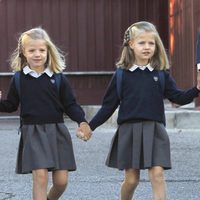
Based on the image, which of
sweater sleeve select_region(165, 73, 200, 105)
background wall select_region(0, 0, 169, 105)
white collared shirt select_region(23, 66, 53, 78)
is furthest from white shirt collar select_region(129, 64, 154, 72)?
background wall select_region(0, 0, 169, 105)

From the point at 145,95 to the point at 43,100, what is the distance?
0.82 m

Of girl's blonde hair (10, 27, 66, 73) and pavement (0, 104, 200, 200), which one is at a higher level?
girl's blonde hair (10, 27, 66, 73)

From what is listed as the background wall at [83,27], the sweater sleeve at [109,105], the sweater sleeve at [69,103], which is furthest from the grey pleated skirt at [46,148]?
the background wall at [83,27]

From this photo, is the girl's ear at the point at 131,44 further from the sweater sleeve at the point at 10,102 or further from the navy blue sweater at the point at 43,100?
the sweater sleeve at the point at 10,102

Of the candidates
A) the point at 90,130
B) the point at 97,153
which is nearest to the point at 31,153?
the point at 90,130

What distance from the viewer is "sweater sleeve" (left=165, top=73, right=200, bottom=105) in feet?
16.7

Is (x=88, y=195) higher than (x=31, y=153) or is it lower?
lower

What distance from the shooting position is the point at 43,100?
16.6 ft

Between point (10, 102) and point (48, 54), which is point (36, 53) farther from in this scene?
point (10, 102)

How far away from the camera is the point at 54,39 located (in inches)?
564

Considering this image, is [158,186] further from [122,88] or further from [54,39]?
[54,39]

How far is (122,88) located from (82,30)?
927 centimetres

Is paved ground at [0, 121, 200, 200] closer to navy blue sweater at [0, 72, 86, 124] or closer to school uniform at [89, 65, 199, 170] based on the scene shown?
school uniform at [89, 65, 199, 170]

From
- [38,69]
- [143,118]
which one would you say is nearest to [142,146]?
[143,118]
